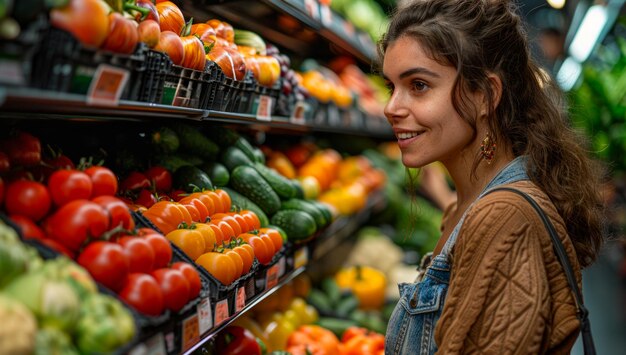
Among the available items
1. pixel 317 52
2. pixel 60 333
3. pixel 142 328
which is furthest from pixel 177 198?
pixel 317 52

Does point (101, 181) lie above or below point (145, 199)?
above

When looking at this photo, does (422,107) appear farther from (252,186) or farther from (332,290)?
(332,290)

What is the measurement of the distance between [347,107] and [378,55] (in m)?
1.71

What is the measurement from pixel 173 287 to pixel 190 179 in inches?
35.0

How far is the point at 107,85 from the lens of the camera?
1333 mm

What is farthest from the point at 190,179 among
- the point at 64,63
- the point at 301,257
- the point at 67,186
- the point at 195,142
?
the point at 64,63

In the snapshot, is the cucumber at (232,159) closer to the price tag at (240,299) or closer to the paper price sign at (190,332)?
the price tag at (240,299)

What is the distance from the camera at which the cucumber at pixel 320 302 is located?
Answer: 367 centimetres

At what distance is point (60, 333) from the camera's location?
108 cm

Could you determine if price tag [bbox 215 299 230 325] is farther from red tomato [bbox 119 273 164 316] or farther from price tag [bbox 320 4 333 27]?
price tag [bbox 320 4 333 27]

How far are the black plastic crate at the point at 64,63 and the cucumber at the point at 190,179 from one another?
94 centimetres

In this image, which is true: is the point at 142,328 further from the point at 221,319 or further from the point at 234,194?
the point at 234,194

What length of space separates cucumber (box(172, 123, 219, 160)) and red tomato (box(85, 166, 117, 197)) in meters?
0.89

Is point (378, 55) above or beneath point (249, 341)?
above
